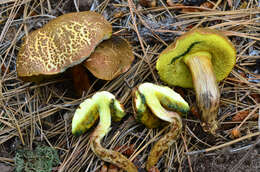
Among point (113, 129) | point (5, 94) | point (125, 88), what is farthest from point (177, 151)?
point (5, 94)

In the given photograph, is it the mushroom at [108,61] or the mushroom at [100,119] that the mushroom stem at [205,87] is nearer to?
the mushroom at [108,61]

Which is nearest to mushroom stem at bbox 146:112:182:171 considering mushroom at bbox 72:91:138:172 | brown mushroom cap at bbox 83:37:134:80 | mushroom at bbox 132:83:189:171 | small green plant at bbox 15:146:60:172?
mushroom at bbox 132:83:189:171

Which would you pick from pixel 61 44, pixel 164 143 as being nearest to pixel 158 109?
pixel 164 143

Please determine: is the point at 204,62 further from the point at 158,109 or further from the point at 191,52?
the point at 158,109

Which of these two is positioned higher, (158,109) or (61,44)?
(61,44)

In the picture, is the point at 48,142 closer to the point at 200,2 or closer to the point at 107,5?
the point at 107,5

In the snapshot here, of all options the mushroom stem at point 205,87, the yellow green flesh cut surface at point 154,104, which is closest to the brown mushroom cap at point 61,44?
the yellow green flesh cut surface at point 154,104
